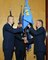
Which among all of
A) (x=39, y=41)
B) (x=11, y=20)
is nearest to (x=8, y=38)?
(x=11, y=20)

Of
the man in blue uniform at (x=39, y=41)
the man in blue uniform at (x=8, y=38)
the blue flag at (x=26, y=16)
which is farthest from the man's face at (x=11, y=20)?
the man in blue uniform at (x=39, y=41)

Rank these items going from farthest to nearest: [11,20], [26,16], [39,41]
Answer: [26,16] → [11,20] → [39,41]

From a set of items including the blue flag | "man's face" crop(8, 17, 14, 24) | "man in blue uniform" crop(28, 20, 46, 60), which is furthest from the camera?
the blue flag

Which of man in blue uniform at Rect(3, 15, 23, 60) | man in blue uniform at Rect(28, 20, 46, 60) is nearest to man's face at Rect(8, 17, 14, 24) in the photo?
man in blue uniform at Rect(3, 15, 23, 60)

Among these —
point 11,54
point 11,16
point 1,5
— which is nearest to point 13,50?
point 11,54

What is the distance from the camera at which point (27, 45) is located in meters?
3.45

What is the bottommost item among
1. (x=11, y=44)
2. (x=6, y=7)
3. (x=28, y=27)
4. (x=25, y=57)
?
(x=25, y=57)

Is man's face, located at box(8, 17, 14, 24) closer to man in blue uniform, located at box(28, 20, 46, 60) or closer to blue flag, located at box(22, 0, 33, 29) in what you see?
blue flag, located at box(22, 0, 33, 29)

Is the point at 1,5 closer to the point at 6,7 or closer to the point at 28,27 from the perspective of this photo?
the point at 6,7

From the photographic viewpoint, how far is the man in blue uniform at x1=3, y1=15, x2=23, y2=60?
3.28 meters

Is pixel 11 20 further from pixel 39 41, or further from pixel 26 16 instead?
pixel 39 41

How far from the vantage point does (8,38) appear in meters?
3.26

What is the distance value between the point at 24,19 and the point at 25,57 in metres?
0.64

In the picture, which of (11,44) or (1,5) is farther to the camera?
(1,5)
